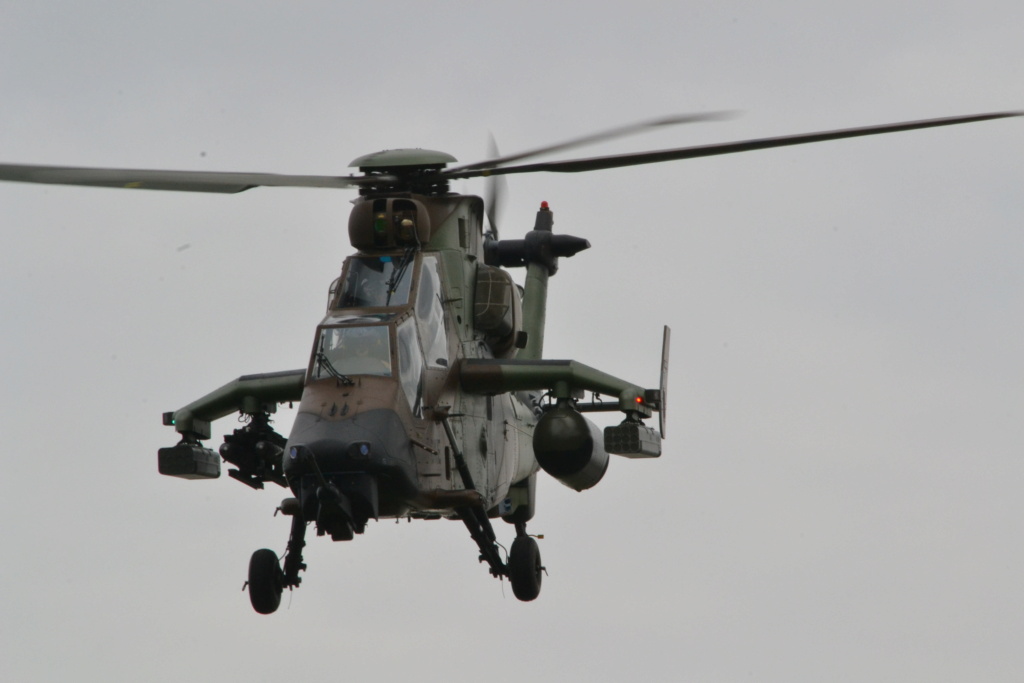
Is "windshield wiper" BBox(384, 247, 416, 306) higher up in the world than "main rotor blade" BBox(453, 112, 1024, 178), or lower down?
lower down

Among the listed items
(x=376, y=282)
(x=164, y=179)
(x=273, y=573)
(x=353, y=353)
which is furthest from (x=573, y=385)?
(x=164, y=179)

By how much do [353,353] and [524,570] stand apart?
3.85 metres

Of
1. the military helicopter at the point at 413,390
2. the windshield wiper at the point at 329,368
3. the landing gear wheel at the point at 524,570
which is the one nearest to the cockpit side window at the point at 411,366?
the military helicopter at the point at 413,390

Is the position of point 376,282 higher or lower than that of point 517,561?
higher

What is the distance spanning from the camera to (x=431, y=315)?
20.0 meters

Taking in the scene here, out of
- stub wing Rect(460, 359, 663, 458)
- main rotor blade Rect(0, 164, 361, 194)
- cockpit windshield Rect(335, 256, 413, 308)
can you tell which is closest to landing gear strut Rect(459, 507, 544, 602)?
stub wing Rect(460, 359, 663, 458)

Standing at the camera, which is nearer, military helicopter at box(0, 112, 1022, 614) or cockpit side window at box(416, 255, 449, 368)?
military helicopter at box(0, 112, 1022, 614)

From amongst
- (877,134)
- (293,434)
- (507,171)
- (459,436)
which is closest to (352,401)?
(293,434)

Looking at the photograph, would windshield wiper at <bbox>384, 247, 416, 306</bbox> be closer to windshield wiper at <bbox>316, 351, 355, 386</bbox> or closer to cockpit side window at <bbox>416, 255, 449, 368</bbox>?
cockpit side window at <bbox>416, 255, 449, 368</bbox>

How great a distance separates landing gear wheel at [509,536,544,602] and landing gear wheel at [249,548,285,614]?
2968 mm

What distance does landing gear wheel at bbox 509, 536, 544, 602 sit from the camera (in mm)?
20688

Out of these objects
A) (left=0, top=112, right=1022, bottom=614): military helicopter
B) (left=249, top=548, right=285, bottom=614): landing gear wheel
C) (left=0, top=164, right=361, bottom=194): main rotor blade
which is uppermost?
(left=0, top=164, right=361, bottom=194): main rotor blade

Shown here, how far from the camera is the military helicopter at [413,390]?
1811 centimetres

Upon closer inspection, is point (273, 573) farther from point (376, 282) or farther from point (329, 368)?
point (376, 282)
